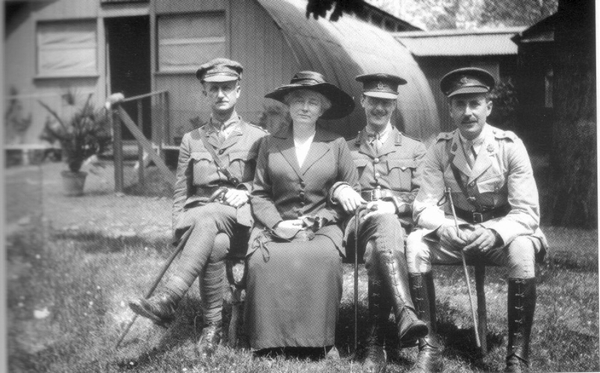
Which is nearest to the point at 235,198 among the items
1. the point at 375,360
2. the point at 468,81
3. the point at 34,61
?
the point at 375,360

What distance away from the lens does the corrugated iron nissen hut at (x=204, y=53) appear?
375 centimetres

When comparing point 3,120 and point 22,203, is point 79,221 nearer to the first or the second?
point 22,203

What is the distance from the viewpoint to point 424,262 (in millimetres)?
3285

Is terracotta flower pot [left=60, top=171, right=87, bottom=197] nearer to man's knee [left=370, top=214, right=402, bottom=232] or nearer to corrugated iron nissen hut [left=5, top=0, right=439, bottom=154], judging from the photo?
corrugated iron nissen hut [left=5, top=0, right=439, bottom=154]

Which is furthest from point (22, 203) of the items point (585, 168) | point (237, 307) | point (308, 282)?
point (585, 168)

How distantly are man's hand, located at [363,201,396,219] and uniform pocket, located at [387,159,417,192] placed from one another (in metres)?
0.19

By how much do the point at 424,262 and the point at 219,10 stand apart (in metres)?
2.10

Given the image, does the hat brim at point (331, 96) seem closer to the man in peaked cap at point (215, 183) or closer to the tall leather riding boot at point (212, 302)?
the man in peaked cap at point (215, 183)

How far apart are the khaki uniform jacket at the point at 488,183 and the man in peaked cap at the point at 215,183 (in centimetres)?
97

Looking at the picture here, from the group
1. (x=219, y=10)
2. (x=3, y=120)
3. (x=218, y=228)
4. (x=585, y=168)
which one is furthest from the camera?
(x=219, y=10)

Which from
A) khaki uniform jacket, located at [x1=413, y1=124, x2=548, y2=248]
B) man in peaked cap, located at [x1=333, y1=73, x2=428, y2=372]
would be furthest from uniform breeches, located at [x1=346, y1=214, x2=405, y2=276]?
khaki uniform jacket, located at [x1=413, y1=124, x2=548, y2=248]

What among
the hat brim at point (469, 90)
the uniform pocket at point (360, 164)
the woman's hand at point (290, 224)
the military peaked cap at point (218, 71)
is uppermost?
the military peaked cap at point (218, 71)

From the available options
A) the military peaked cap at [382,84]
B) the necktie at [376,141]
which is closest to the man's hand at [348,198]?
the necktie at [376,141]

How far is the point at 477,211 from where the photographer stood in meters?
3.46
